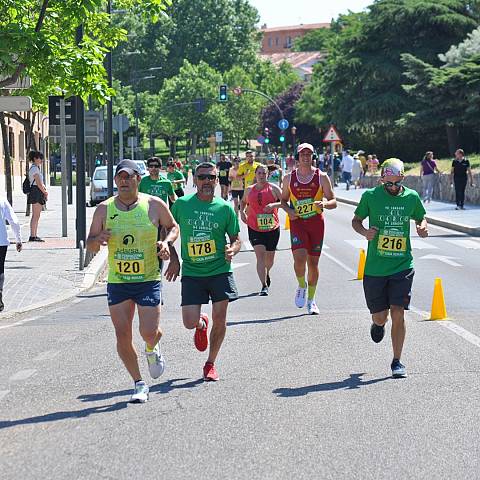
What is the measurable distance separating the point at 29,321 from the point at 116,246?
5.46 m

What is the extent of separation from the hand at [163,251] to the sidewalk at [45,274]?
5.87 m

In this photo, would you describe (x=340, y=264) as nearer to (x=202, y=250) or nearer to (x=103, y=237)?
(x=202, y=250)

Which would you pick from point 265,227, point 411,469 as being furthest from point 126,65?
point 411,469

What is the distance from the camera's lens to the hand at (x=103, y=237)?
834 cm

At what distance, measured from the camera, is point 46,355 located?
1083 cm

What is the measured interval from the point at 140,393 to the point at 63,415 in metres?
0.64

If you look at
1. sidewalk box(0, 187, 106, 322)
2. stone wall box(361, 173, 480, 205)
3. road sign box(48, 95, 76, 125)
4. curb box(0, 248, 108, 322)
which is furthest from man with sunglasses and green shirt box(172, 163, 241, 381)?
stone wall box(361, 173, 480, 205)

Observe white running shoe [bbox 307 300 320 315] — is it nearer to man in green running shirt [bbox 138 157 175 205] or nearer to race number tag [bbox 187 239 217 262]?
man in green running shirt [bbox 138 157 175 205]

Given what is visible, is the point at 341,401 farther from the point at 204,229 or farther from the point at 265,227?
the point at 265,227

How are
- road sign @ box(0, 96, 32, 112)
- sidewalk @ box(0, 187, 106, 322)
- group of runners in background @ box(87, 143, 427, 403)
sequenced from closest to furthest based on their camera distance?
group of runners in background @ box(87, 143, 427, 403)
sidewalk @ box(0, 187, 106, 322)
road sign @ box(0, 96, 32, 112)

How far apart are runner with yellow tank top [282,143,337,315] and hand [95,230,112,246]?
502 cm

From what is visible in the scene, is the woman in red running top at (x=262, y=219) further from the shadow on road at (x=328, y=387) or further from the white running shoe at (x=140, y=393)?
the white running shoe at (x=140, y=393)

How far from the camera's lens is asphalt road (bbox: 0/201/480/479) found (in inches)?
255

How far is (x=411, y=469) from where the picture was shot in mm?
6289
